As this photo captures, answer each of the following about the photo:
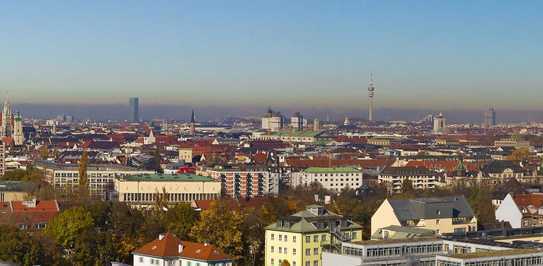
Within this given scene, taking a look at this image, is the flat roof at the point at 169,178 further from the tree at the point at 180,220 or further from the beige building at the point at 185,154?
the beige building at the point at 185,154

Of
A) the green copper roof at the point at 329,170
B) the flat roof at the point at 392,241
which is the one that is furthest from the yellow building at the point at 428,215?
the green copper roof at the point at 329,170

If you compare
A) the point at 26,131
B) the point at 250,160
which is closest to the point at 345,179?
the point at 250,160

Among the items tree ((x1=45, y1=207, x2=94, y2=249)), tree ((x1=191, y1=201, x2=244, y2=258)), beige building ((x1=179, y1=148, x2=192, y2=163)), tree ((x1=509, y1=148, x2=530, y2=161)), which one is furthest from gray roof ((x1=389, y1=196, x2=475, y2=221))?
beige building ((x1=179, y1=148, x2=192, y2=163))

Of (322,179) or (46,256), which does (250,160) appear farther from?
(46,256)

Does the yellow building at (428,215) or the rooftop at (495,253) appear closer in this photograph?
the rooftop at (495,253)

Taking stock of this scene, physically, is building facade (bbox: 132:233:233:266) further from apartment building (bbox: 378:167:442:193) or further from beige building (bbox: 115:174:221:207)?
apartment building (bbox: 378:167:442:193)
